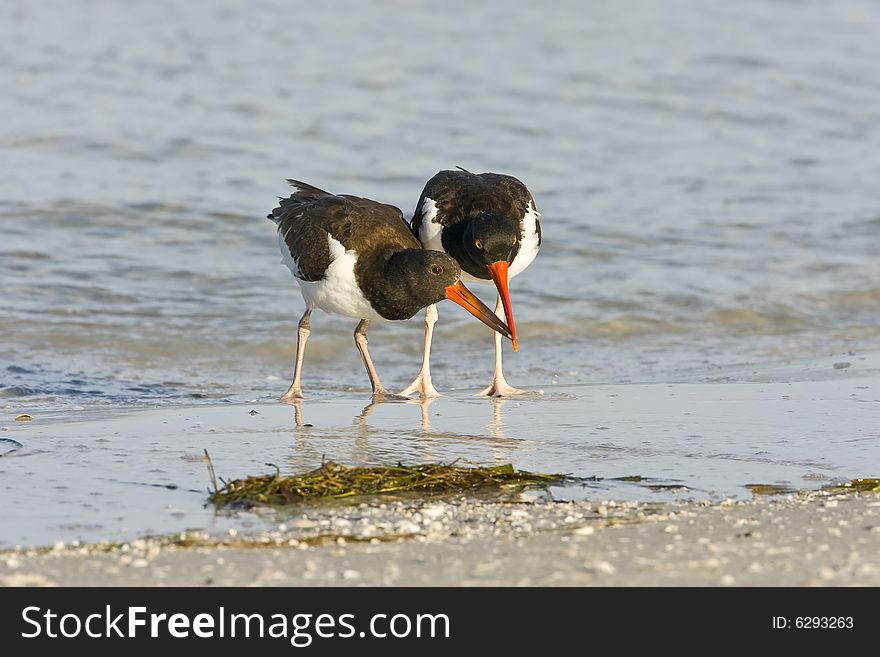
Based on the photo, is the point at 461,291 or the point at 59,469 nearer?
the point at 59,469

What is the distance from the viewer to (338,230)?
655 centimetres

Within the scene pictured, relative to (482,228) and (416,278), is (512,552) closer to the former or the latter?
(416,278)

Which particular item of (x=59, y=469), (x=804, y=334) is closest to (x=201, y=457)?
(x=59, y=469)

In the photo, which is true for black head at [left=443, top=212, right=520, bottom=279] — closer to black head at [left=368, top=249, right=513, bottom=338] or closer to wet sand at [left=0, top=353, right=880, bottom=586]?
black head at [left=368, top=249, right=513, bottom=338]

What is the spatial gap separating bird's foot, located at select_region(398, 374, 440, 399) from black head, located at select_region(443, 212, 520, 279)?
0.71 meters

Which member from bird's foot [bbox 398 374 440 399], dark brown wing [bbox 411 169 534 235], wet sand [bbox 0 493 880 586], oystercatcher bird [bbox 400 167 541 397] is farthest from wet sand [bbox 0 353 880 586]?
dark brown wing [bbox 411 169 534 235]

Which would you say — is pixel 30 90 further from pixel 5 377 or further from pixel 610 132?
pixel 5 377

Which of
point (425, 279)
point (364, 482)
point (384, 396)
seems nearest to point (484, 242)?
point (425, 279)

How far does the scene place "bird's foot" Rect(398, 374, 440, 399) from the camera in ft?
22.8

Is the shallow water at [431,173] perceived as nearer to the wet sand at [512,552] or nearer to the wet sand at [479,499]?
the wet sand at [479,499]

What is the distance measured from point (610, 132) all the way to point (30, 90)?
265 inches

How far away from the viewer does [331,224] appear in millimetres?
6605

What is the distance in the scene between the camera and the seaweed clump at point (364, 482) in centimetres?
444
